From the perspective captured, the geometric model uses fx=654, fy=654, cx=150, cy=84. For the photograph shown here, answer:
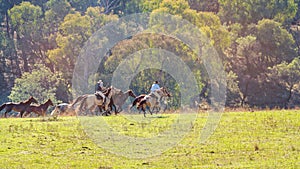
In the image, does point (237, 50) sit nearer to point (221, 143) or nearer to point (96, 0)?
point (96, 0)

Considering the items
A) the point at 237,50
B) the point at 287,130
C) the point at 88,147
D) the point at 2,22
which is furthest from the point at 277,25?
the point at 88,147

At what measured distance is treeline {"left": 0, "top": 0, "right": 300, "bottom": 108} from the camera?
56.3 m

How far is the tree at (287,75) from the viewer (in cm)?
5784

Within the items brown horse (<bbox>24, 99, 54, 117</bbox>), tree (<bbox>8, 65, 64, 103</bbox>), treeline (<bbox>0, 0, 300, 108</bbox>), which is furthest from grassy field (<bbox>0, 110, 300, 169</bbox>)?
treeline (<bbox>0, 0, 300, 108</bbox>)

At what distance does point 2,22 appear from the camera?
2783 inches

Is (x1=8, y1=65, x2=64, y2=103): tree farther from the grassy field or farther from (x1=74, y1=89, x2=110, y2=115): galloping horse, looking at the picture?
the grassy field

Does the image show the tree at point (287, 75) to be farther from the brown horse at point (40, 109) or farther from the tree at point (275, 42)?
the brown horse at point (40, 109)

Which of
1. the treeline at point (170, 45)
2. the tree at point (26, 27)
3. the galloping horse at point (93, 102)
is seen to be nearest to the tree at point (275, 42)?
the treeline at point (170, 45)

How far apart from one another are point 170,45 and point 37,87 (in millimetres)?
11898

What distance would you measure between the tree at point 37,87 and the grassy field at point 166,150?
29.9 meters

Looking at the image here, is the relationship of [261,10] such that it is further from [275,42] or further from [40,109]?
[40,109]

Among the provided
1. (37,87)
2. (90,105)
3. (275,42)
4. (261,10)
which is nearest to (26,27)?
(37,87)

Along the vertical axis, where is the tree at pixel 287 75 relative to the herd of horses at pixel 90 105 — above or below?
above

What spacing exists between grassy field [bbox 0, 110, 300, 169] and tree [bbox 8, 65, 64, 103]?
29.9 m
